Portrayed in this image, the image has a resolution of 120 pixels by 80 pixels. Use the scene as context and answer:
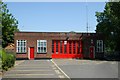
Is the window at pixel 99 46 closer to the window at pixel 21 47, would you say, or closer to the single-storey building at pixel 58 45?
the single-storey building at pixel 58 45

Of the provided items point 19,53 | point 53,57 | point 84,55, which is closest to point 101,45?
point 84,55

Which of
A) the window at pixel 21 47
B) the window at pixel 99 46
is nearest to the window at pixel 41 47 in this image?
the window at pixel 21 47

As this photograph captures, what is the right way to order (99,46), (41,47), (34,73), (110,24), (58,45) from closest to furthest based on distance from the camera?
(34,73)
(110,24)
(41,47)
(58,45)
(99,46)

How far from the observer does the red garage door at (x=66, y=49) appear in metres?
61.1

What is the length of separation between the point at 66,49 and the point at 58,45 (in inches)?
66.6

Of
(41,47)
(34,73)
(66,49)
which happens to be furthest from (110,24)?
(34,73)

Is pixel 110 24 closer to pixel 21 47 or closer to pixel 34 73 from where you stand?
pixel 21 47

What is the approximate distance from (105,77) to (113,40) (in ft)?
130

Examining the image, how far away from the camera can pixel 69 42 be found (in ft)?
204

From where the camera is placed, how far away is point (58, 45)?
61.4m

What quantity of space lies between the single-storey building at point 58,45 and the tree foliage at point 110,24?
2.20m

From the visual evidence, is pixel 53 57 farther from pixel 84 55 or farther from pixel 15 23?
pixel 15 23

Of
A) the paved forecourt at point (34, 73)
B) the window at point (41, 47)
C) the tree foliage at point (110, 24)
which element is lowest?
the paved forecourt at point (34, 73)

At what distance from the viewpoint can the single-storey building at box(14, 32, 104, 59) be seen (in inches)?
2346
